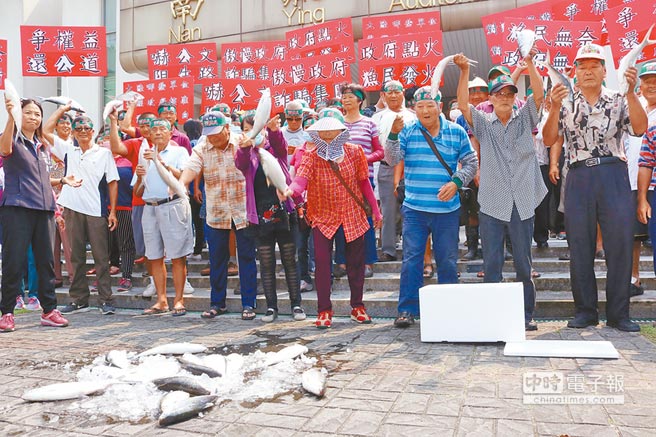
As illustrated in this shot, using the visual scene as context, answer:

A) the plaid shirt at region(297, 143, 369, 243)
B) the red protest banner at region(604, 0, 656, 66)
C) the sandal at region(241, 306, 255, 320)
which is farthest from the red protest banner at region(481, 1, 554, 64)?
the sandal at region(241, 306, 255, 320)

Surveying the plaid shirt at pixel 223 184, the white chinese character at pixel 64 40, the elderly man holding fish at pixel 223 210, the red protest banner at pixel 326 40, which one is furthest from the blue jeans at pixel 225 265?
the white chinese character at pixel 64 40

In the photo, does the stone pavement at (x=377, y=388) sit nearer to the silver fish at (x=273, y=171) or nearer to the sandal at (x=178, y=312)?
the sandal at (x=178, y=312)

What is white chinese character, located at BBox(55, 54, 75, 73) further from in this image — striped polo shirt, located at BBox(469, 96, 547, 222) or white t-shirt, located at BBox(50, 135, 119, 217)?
striped polo shirt, located at BBox(469, 96, 547, 222)

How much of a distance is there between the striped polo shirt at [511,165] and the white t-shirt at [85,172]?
14.8 ft

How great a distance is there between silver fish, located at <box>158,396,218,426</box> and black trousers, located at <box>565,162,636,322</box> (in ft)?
11.2

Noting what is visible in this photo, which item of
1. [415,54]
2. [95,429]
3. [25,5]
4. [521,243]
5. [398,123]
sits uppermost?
[25,5]

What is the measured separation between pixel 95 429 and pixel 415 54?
313 inches

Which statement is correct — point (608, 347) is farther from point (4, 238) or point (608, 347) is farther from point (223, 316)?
point (4, 238)

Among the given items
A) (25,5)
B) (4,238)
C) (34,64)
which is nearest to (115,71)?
(25,5)

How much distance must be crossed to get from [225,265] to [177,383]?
273 centimetres

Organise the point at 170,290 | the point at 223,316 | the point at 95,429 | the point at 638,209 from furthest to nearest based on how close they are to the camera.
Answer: the point at 170,290 < the point at 223,316 < the point at 638,209 < the point at 95,429

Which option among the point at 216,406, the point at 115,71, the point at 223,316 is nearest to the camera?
the point at 216,406

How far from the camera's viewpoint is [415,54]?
911 centimetres

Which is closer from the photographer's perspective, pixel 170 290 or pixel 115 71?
pixel 170 290
